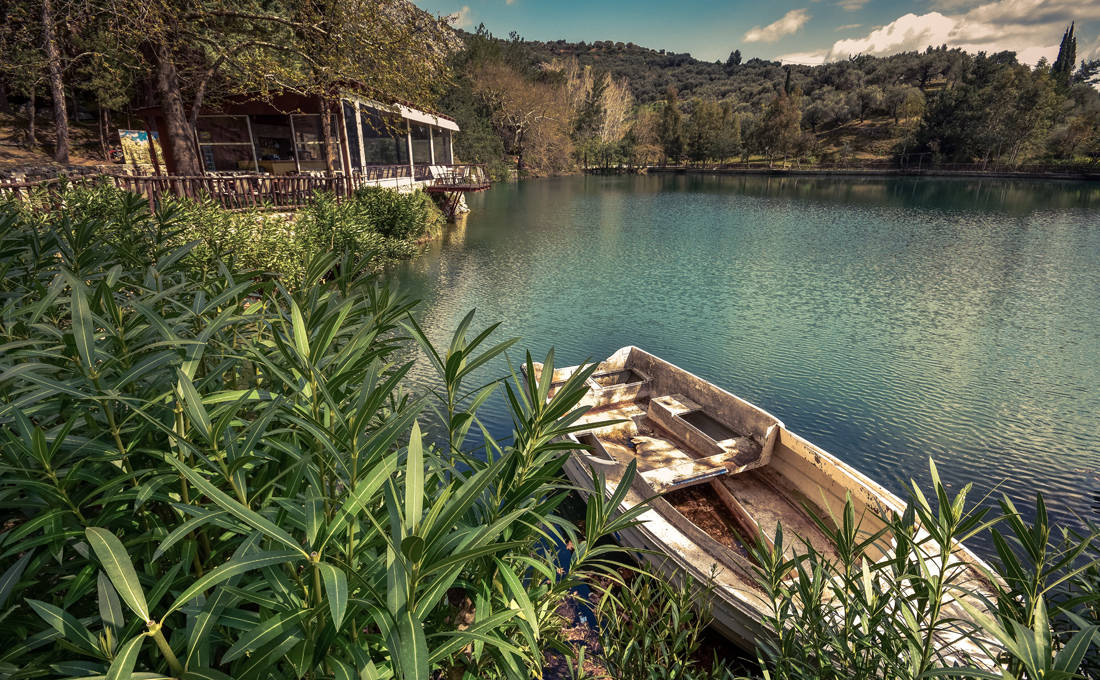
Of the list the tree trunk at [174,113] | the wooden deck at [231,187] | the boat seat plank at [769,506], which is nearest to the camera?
the boat seat plank at [769,506]

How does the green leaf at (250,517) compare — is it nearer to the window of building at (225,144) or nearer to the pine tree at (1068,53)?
the window of building at (225,144)

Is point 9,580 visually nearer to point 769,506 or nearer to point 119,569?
point 119,569

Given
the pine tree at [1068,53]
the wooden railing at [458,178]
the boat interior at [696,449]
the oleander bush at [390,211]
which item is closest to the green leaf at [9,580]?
the boat interior at [696,449]

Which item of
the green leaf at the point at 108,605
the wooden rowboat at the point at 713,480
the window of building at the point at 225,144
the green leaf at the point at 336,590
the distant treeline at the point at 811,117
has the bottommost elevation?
the wooden rowboat at the point at 713,480

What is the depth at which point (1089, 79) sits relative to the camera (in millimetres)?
70000

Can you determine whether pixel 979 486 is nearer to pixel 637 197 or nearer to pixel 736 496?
pixel 736 496

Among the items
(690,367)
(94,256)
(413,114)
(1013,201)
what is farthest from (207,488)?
(1013,201)

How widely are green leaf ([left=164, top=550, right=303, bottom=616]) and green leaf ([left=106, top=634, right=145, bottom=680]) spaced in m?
0.09

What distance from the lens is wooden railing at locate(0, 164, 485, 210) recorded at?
412 inches

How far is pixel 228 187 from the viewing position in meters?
15.5

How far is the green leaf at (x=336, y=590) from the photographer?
3.70 ft

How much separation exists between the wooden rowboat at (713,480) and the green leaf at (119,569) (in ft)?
10.9

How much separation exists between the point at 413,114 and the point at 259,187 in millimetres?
13883

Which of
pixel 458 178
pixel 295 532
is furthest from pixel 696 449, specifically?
pixel 458 178
